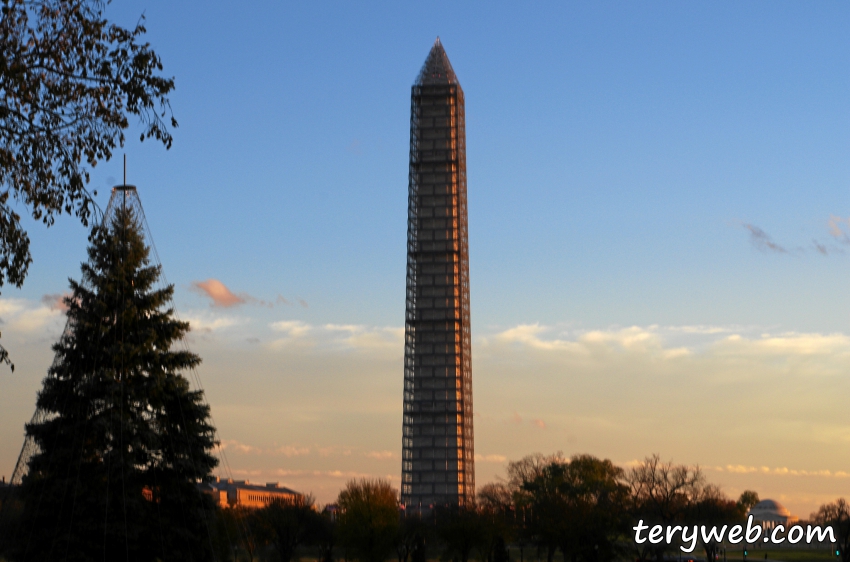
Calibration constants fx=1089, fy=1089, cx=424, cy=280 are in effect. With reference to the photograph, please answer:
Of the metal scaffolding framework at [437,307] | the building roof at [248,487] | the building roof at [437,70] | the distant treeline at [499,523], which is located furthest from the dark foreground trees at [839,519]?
the building roof at [248,487]

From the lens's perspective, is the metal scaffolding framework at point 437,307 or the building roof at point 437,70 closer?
the metal scaffolding framework at point 437,307

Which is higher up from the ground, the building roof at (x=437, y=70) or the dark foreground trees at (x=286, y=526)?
the building roof at (x=437, y=70)

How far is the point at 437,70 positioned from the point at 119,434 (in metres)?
74.1

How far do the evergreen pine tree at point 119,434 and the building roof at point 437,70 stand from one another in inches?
2697

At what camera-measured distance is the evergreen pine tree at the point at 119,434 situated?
2827cm

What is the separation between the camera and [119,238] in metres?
31.5

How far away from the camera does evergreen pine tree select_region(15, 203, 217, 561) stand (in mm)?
28266

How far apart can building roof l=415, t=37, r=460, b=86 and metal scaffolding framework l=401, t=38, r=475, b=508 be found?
0.36ft

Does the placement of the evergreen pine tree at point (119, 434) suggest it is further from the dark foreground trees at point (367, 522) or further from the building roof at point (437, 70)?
the building roof at point (437, 70)

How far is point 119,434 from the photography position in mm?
29078

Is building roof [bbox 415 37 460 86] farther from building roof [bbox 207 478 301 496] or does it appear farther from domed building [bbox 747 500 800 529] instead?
domed building [bbox 747 500 800 529]

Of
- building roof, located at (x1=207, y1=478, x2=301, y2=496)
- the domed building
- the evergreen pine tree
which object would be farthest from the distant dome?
the evergreen pine tree

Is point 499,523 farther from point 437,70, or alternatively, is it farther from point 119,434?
point 437,70

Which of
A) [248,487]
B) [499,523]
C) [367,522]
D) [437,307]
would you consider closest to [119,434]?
[367,522]
